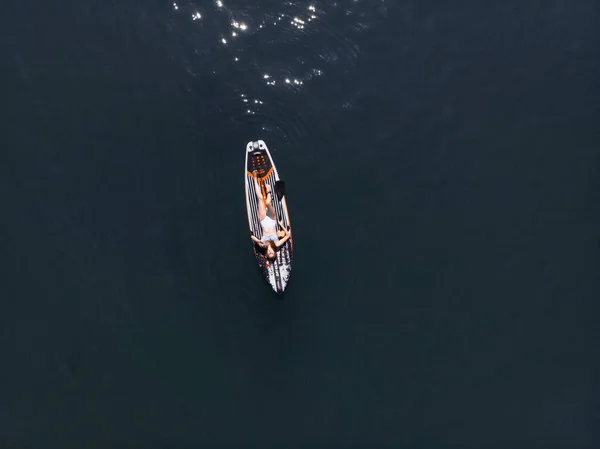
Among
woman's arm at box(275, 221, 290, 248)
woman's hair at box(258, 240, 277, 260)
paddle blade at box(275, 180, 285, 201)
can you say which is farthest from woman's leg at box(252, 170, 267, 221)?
woman's hair at box(258, 240, 277, 260)

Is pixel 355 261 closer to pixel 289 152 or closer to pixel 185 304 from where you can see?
pixel 289 152

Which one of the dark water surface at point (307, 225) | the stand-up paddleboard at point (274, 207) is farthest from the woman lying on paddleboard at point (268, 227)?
the dark water surface at point (307, 225)

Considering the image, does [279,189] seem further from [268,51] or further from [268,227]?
[268,51]

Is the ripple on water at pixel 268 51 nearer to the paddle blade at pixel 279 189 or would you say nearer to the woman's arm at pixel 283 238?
the paddle blade at pixel 279 189

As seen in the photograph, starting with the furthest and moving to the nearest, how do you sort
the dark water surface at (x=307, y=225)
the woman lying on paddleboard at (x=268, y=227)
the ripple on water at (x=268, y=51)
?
1. the dark water surface at (x=307, y=225)
2. the ripple on water at (x=268, y=51)
3. the woman lying on paddleboard at (x=268, y=227)

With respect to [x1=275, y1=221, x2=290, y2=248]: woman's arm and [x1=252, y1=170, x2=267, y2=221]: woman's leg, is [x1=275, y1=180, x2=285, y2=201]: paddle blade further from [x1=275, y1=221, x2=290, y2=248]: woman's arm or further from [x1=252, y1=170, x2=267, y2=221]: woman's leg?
[x1=275, y1=221, x2=290, y2=248]: woman's arm
